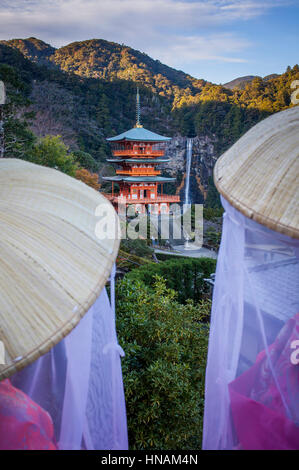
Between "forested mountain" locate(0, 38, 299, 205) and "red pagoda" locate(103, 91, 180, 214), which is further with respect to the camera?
"forested mountain" locate(0, 38, 299, 205)

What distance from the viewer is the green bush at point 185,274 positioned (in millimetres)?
6387

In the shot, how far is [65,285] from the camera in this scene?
2.92ft

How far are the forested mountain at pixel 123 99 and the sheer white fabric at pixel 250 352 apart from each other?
19.0m

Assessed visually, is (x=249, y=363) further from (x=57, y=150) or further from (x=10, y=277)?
(x=57, y=150)

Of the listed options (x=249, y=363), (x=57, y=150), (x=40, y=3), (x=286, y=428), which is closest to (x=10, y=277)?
(x=249, y=363)

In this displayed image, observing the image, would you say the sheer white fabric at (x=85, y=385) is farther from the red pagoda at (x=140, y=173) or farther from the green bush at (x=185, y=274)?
the red pagoda at (x=140, y=173)

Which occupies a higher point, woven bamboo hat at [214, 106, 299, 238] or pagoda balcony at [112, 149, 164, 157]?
pagoda balcony at [112, 149, 164, 157]

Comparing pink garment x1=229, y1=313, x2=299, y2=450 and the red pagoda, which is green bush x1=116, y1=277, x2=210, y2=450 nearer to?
pink garment x1=229, y1=313, x2=299, y2=450

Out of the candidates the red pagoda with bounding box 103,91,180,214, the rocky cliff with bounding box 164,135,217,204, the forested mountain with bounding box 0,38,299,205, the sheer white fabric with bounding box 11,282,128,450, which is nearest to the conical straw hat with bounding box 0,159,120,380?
the sheer white fabric with bounding box 11,282,128,450

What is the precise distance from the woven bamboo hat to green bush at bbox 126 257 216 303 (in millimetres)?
4926

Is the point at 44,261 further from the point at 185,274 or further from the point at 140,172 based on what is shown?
the point at 140,172

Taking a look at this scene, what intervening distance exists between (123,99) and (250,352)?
34.5 m

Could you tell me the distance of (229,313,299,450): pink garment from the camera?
1.07 metres

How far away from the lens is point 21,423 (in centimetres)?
100
